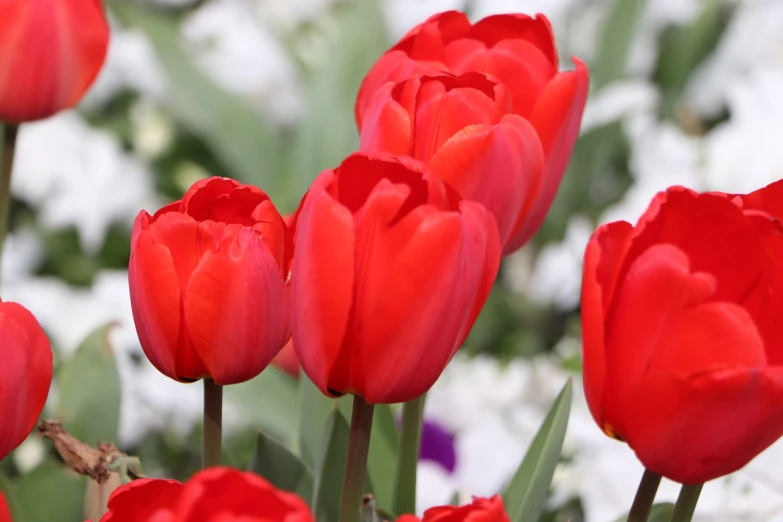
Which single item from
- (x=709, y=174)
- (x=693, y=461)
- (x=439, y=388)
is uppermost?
(x=693, y=461)

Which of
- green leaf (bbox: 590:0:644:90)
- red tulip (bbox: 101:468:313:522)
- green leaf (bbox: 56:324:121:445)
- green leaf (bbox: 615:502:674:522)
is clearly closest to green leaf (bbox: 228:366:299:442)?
green leaf (bbox: 56:324:121:445)

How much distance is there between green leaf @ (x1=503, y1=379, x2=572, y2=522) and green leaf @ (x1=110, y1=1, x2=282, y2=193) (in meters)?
0.70

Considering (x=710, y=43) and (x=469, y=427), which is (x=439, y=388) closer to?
(x=469, y=427)

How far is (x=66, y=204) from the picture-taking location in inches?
35.3

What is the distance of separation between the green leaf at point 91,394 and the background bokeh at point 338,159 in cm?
2

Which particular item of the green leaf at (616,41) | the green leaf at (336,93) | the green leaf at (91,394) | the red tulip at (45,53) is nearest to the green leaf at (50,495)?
the green leaf at (91,394)

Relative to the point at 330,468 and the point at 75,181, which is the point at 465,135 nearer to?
the point at 330,468

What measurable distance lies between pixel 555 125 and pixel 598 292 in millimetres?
80

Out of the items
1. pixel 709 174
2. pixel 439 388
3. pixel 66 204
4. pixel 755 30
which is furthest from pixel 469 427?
pixel 755 30

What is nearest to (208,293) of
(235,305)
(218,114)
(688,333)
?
(235,305)

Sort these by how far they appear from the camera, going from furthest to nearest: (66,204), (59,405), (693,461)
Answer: (66,204) → (59,405) → (693,461)

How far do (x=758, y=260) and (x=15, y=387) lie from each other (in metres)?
0.17

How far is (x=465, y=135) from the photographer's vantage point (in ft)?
0.87

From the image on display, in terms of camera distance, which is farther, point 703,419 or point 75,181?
point 75,181
